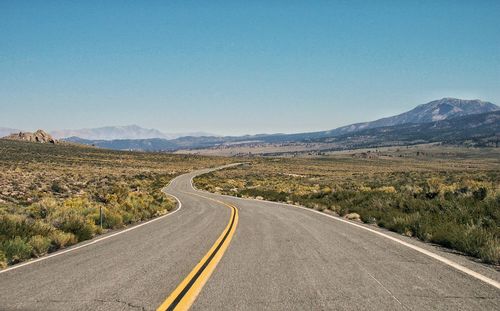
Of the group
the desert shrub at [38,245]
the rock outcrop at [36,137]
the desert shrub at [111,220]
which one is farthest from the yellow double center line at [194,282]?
the rock outcrop at [36,137]

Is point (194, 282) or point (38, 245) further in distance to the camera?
point (38, 245)

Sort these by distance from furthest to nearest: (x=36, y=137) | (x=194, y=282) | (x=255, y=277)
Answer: (x=36, y=137)
(x=255, y=277)
(x=194, y=282)

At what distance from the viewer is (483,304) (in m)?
5.27

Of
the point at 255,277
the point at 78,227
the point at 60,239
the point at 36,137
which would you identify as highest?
the point at 36,137

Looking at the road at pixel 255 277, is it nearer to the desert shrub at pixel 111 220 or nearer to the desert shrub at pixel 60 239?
the desert shrub at pixel 60 239

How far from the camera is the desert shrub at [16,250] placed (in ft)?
28.9

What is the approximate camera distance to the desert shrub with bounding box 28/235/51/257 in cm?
964

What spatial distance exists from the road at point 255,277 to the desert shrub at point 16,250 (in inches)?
24.9

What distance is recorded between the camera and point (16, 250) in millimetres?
9039

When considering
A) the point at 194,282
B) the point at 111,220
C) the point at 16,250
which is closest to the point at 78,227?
the point at 111,220

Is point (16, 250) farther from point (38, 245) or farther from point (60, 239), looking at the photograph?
point (60, 239)

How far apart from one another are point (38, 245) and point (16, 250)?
27.6 inches

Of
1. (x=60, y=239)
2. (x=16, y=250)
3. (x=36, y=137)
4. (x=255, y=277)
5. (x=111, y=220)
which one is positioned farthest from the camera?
(x=36, y=137)

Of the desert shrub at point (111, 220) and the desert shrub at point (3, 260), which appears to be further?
the desert shrub at point (111, 220)
